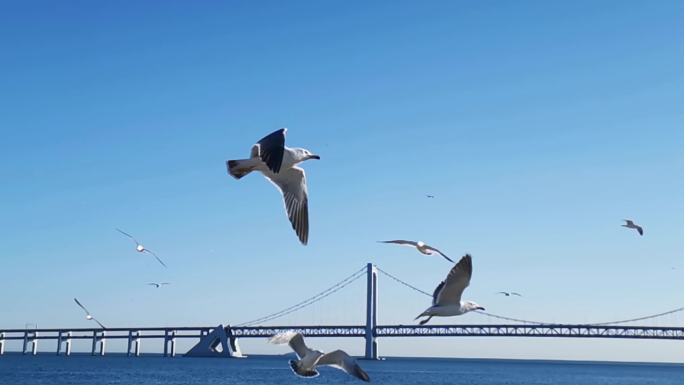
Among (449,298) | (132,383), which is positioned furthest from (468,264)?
(132,383)

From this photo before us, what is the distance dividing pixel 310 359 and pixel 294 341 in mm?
209

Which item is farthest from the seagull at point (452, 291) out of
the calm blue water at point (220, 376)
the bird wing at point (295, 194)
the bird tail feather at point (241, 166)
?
the calm blue water at point (220, 376)

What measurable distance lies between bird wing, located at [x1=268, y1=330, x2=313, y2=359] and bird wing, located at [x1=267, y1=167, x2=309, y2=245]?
0.90 metres

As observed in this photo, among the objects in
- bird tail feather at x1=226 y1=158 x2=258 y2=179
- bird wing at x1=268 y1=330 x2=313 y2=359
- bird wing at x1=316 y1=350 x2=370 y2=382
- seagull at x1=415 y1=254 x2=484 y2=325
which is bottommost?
bird wing at x1=316 y1=350 x2=370 y2=382

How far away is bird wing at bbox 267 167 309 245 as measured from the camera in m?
7.64

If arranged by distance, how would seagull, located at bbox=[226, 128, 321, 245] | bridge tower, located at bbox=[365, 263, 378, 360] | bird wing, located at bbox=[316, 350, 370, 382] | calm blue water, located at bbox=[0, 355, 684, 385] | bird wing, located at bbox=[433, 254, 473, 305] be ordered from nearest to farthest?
seagull, located at bbox=[226, 128, 321, 245], bird wing, located at bbox=[316, 350, 370, 382], bird wing, located at bbox=[433, 254, 473, 305], calm blue water, located at bbox=[0, 355, 684, 385], bridge tower, located at bbox=[365, 263, 378, 360]

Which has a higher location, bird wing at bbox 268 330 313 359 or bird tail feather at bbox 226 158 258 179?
bird tail feather at bbox 226 158 258 179

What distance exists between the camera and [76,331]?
103125 mm

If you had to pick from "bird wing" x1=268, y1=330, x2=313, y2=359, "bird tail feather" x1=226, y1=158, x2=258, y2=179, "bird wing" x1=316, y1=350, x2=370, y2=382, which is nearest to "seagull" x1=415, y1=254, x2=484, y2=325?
"bird wing" x1=316, y1=350, x2=370, y2=382

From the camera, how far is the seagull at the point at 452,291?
7852mm

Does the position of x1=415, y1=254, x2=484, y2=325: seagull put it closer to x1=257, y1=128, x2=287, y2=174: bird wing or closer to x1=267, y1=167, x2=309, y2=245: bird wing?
x1=267, y1=167, x2=309, y2=245: bird wing

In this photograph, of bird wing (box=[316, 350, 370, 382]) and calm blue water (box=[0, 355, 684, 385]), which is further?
calm blue water (box=[0, 355, 684, 385])

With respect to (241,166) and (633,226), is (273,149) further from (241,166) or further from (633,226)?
(633,226)

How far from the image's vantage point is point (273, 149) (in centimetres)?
674
